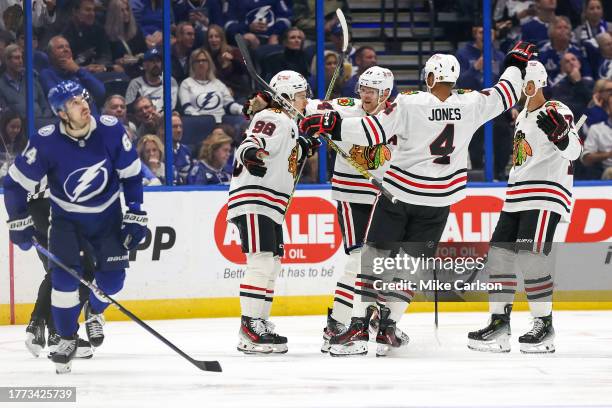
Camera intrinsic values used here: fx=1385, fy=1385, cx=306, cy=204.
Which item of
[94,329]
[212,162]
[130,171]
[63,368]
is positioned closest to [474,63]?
[212,162]

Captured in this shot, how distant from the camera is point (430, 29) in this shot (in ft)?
30.8

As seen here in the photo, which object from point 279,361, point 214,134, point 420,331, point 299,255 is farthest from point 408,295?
point 214,134

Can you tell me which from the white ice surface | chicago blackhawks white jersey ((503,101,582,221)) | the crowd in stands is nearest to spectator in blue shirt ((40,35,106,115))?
the crowd in stands

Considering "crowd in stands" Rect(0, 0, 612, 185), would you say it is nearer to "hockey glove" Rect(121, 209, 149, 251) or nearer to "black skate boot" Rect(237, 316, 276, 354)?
"black skate boot" Rect(237, 316, 276, 354)

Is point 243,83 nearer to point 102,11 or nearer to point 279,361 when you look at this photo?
point 102,11

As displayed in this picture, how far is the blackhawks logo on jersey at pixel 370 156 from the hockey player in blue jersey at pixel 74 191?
3.68 ft

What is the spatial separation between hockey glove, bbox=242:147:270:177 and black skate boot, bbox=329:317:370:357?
30.8 inches

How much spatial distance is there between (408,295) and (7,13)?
362cm

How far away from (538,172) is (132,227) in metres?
1.84

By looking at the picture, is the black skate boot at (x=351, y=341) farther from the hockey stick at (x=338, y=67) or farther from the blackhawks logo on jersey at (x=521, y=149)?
the blackhawks logo on jersey at (x=521, y=149)

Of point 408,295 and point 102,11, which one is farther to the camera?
point 102,11

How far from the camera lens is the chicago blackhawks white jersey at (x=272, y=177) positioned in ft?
20.2

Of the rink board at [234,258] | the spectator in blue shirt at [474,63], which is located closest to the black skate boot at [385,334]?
the rink board at [234,258]

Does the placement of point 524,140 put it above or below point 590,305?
above
